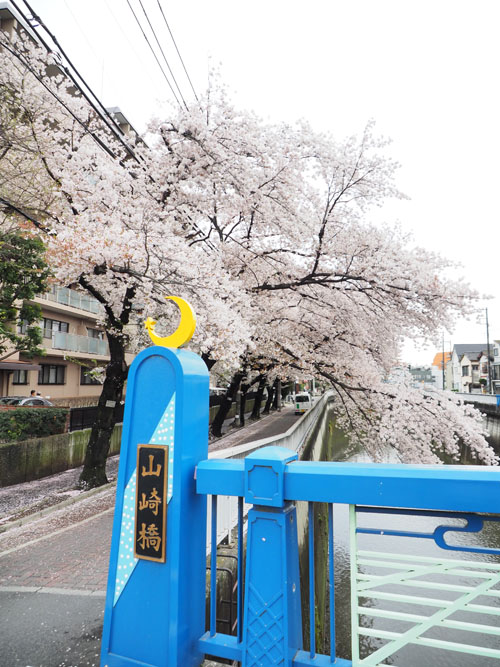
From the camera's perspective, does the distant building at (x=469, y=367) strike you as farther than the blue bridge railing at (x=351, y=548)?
Yes

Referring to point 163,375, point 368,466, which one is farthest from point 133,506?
point 368,466

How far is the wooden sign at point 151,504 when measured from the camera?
2281mm

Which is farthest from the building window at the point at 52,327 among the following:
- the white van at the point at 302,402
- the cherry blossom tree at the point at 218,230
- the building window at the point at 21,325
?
the white van at the point at 302,402

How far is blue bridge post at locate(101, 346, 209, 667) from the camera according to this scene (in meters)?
2.24

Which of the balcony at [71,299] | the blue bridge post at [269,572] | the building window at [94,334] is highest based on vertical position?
the balcony at [71,299]

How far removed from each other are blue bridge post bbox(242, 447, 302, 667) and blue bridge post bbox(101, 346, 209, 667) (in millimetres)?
381

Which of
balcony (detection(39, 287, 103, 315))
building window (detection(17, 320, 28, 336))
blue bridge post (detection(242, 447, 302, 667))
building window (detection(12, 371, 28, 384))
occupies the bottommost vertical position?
blue bridge post (detection(242, 447, 302, 667))

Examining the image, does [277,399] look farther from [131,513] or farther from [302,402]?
Result: [131,513]

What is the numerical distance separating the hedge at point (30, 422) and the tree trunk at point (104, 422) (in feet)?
9.32

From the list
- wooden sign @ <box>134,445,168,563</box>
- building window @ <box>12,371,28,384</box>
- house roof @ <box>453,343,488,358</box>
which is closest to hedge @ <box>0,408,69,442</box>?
wooden sign @ <box>134,445,168,563</box>

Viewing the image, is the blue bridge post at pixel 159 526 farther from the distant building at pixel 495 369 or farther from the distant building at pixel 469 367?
the distant building at pixel 469 367

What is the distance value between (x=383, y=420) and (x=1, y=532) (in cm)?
999

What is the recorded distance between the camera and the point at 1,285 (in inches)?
381

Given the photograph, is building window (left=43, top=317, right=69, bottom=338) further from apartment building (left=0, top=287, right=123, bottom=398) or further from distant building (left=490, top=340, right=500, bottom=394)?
distant building (left=490, top=340, right=500, bottom=394)
